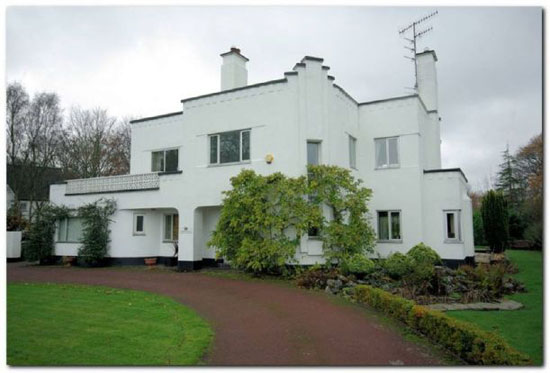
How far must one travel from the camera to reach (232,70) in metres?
19.2

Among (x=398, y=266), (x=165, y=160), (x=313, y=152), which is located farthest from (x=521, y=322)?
(x=165, y=160)

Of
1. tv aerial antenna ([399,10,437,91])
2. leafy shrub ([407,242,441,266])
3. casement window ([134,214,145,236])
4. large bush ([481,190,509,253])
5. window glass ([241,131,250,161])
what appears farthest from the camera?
large bush ([481,190,509,253])

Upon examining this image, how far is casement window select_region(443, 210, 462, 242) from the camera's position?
1688 centimetres

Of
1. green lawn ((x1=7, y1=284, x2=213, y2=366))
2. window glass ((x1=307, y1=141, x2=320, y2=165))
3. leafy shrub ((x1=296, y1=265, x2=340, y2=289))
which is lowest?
green lawn ((x1=7, y1=284, x2=213, y2=366))

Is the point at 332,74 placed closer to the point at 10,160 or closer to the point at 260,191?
the point at 260,191

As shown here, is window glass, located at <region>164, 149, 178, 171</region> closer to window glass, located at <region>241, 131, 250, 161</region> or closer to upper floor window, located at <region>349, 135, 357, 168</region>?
window glass, located at <region>241, 131, 250, 161</region>

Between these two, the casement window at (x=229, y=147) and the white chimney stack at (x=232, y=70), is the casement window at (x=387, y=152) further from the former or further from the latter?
the white chimney stack at (x=232, y=70)

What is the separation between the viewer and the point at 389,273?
13430 millimetres

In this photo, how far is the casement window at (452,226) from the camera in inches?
664

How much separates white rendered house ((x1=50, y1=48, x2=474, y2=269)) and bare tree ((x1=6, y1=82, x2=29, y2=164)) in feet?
35.8

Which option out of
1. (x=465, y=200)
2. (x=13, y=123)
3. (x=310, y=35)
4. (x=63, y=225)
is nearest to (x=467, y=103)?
(x=310, y=35)

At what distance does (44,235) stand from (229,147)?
10.7 meters

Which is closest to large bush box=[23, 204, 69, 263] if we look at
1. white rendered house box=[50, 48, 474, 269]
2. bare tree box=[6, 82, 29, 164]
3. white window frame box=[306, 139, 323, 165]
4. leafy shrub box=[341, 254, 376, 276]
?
white rendered house box=[50, 48, 474, 269]

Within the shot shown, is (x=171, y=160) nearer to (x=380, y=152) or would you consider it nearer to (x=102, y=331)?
(x=380, y=152)
